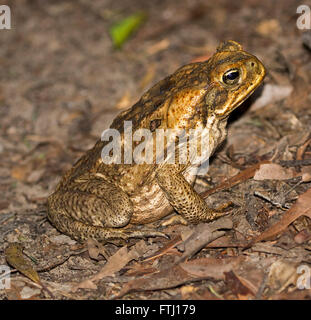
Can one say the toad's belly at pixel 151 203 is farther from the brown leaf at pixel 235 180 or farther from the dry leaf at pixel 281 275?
the dry leaf at pixel 281 275

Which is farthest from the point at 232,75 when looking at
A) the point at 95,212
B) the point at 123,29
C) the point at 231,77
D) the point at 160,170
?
the point at 123,29

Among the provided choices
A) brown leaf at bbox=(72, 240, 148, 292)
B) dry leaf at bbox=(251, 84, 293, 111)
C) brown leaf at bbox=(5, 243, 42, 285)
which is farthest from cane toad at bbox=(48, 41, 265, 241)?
dry leaf at bbox=(251, 84, 293, 111)

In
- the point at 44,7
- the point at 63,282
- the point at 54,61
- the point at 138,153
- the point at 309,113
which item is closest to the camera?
the point at 63,282

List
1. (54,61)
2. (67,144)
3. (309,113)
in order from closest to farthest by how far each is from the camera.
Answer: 1. (309,113)
2. (67,144)
3. (54,61)

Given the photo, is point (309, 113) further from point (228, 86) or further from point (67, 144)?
point (67, 144)
